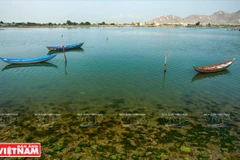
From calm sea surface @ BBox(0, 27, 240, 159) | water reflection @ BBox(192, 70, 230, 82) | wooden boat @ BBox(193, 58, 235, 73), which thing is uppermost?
wooden boat @ BBox(193, 58, 235, 73)

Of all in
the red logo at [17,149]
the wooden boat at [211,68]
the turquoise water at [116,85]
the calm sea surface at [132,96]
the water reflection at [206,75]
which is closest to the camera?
the red logo at [17,149]

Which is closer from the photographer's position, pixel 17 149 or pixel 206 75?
pixel 17 149

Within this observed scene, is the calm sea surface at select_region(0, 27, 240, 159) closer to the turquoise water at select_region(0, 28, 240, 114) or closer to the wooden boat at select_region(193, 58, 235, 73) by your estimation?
the turquoise water at select_region(0, 28, 240, 114)

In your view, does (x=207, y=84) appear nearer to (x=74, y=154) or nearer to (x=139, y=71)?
(x=139, y=71)

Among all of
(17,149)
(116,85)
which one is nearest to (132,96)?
(116,85)

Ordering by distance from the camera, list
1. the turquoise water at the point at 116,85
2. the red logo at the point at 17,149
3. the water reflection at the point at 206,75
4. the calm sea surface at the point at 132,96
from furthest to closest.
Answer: the water reflection at the point at 206,75 < the turquoise water at the point at 116,85 < the calm sea surface at the point at 132,96 < the red logo at the point at 17,149

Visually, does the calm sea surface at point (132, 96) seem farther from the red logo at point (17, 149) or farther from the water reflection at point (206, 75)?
the red logo at point (17, 149)

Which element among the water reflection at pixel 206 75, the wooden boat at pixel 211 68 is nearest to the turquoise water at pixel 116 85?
the water reflection at pixel 206 75

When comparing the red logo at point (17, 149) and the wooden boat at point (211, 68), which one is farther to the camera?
the wooden boat at point (211, 68)

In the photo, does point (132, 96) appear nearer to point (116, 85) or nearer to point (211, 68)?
point (116, 85)

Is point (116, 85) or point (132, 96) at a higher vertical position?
point (116, 85)

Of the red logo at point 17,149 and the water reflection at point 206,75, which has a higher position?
the water reflection at point 206,75

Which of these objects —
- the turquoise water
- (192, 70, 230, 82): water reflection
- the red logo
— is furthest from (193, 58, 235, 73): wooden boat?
the red logo

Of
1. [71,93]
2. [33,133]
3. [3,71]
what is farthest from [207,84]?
[3,71]
